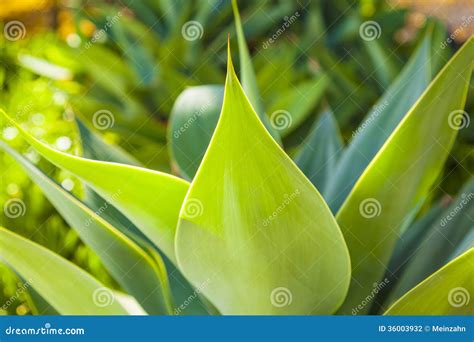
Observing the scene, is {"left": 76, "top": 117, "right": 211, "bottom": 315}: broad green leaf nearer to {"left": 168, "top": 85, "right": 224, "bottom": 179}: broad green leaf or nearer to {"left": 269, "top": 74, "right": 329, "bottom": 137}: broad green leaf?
{"left": 168, "top": 85, "right": 224, "bottom": 179}: broad green leaf

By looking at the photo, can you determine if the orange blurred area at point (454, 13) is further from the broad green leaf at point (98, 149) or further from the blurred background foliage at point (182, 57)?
the broad green leaf at point (98, 149)

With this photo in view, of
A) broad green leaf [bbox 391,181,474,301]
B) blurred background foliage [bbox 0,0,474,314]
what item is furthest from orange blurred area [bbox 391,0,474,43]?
broad green leaf [bbox 391,181,474,301]

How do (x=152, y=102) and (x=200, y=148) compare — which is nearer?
(x=200, y=148)

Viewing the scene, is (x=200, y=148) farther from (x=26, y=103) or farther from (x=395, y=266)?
(x=26, y=103)

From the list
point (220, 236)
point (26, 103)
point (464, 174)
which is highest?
point (26, 103)

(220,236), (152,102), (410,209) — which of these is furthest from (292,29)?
(220,236)
